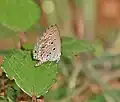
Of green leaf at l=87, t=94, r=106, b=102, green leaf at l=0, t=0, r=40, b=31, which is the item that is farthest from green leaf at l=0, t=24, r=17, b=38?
green leaf at l=87, t=94, r=106, b=102

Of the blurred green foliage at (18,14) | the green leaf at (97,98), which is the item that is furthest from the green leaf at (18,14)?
the green leaf at (97,98)

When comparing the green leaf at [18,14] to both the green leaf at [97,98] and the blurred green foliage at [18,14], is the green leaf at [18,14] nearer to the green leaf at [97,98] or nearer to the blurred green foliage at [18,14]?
the blurred green foliage at [18,14]

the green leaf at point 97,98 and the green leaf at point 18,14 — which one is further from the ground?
the green leaf at point 18,14

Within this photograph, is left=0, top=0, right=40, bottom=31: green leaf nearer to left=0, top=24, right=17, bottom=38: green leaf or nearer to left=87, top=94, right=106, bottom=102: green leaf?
left=0, top=24, right=17, bottom=38: green leaf

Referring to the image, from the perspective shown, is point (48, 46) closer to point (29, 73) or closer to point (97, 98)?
point (29, 73)

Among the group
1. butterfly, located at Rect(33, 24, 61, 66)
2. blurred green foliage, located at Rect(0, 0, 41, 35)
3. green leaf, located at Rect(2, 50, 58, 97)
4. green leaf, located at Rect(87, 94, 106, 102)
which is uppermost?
blurred green foliage, located at Rect(0, 0, 41, 35)

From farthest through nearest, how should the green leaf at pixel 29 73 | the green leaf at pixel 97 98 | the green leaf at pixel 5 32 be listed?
the green leaf at pixel 97 98 → the green leaf at pixel 5 32 → the green leaf at pixel 29 73

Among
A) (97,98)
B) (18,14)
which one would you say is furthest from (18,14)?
(97,98)
